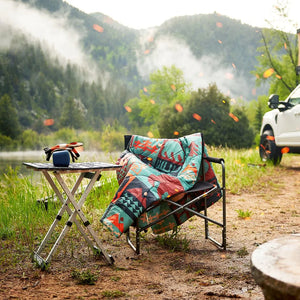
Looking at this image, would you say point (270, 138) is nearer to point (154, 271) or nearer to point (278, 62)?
point (154, 271)

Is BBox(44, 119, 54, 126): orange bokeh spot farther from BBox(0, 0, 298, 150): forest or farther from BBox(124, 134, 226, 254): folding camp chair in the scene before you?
BBox(124, 134, 226, 254): folding camp chair

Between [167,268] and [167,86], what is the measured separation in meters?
46.5

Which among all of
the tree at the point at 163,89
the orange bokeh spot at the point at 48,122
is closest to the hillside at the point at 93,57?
the orange bokeh spot at the point at 48,122

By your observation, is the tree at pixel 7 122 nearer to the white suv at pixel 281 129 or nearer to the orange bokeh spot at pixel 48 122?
the orange bokeh spot at pixel 48 122

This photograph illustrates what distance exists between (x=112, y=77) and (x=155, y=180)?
100154 millimetres

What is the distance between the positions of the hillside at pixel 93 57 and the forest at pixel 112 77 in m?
0.29

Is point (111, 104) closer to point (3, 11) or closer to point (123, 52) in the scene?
point (123, 52)

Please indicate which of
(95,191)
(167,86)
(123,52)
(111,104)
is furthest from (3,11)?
(95,191)

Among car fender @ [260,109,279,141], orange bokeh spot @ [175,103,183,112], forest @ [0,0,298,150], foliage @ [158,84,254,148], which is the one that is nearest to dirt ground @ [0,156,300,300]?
car fender @ [260,109,279,141]

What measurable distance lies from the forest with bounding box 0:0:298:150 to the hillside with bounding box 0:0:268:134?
29 centimetres

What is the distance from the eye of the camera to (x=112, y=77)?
330 ft

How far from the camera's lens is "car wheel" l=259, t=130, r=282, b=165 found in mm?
7539

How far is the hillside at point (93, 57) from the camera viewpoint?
8444 cm

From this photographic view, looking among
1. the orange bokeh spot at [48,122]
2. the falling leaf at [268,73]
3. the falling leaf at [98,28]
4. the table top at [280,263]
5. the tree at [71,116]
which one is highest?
the falling leaf at [98,28]
